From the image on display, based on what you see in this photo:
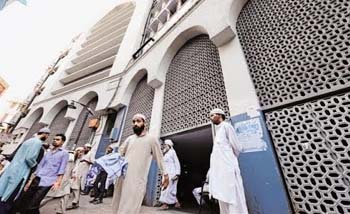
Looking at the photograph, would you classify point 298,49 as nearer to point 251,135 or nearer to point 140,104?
point 251,135

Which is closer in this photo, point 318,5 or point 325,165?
point 325,165

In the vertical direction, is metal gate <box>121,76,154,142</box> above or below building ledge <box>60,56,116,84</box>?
below

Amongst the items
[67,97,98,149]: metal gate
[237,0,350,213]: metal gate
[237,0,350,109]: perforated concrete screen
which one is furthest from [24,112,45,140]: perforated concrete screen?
[237,0,350,213]: metal gate

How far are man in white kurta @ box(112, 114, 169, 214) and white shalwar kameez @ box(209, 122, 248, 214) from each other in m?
0.78

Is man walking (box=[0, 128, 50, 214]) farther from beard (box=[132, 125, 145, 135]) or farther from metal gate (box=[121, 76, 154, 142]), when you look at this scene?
metal gate (box=[121, 76, 154, 142])

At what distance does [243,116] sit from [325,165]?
1.36 meters

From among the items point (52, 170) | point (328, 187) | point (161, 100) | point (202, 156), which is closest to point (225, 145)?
point (328, 187)

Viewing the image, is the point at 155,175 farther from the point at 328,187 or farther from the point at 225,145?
the point at 328,187

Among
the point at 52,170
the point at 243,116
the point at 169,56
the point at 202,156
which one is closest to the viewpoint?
the point at 52,170

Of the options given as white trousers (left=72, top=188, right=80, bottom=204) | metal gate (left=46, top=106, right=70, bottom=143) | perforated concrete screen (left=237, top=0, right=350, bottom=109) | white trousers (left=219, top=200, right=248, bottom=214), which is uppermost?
metal gate (left=46, top=106, right=70, bottom=143)

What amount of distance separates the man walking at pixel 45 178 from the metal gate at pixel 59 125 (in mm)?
8335

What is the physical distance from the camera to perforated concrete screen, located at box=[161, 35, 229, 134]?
4.35m

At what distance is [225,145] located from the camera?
2.79 metres

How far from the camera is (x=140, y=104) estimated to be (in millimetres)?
7227
